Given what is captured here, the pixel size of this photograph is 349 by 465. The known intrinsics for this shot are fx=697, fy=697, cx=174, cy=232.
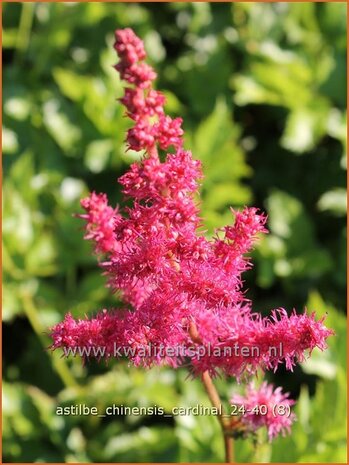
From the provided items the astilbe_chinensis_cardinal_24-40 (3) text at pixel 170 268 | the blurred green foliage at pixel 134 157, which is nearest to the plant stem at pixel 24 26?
the blurred green foliage at pixel 134 157

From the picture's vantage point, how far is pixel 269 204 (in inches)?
111

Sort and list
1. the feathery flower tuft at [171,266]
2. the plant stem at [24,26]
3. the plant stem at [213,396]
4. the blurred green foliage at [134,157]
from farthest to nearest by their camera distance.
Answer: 1. the plant stem at [24,26]
2. the blurred green foliage at [134,157]
3. the plant stem at [213,396]
4. the feathery flower tuft at [171,266]

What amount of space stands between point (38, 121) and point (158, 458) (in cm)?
146

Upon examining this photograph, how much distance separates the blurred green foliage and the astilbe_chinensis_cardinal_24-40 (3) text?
949 millimetres

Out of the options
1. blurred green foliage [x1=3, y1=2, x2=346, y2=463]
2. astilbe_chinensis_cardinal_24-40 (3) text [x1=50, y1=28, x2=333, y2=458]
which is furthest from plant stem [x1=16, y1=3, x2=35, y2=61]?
astilbe_chinensis_cardinal_24-40 (3) text [x1=50, y1=28, x2=333, y2=458]

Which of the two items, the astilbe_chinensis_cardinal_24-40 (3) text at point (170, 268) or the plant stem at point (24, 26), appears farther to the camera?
the plant stem at point (24, 26)

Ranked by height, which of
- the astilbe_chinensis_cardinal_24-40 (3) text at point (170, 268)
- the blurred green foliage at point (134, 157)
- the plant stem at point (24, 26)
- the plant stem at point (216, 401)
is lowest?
the plant stem at point (216, 401)

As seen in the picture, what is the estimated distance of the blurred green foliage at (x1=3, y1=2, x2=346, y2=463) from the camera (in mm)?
2521

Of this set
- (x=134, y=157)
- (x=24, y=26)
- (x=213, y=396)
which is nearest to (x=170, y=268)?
(x=213, y=396)

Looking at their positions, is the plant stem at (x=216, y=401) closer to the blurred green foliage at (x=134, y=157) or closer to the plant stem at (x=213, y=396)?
the plant stem at (x=213, y=396)

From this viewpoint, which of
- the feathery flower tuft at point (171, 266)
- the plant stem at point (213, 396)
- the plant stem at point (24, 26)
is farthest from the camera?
the plant stem at point (24, 26)

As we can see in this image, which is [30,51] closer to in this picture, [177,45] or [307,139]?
[177,45]

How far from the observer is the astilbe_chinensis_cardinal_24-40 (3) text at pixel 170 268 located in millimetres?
1118

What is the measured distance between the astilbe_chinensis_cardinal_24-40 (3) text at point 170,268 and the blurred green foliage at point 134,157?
0.95 m
